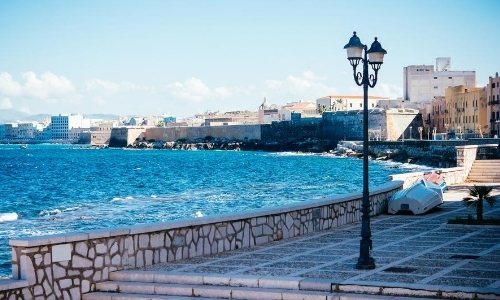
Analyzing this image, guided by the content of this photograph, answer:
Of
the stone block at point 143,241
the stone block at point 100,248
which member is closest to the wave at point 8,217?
the stone block at point 143,241

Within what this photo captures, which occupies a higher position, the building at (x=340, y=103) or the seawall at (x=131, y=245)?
the building at (x=340, y=103)

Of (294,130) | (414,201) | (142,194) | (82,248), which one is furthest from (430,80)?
(82,248)

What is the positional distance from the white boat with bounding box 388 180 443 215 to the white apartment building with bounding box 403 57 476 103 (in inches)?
3947

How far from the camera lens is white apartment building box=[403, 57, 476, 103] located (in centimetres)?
11462

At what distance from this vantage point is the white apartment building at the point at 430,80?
114625 millimetres

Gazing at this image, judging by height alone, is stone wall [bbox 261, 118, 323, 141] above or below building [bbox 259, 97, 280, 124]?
below

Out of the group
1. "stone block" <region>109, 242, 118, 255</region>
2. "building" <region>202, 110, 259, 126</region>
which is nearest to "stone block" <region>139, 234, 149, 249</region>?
"stone block" <region>109, 242, 118, 255</region>

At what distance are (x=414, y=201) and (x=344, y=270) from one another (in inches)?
293

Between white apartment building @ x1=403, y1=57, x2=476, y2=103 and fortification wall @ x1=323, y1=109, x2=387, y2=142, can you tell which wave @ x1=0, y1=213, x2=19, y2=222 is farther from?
white apartment building @ x1=403, y1=57, x2=476, y2=103

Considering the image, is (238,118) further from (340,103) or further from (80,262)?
(80,262)

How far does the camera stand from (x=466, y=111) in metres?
84.7

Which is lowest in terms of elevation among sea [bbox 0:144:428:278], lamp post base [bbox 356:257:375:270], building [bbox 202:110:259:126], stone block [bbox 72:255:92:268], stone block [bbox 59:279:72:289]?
sea [bbox 0:144:428:278]

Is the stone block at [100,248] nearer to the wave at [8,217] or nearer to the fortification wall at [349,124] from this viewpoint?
the wave at [8,217]

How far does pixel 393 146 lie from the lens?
269 feet
